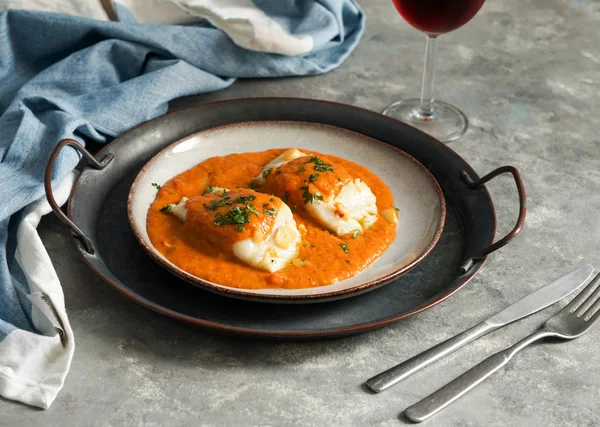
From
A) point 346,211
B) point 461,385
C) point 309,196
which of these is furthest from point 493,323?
point 309,196

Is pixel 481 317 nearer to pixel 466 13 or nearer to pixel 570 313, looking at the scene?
pixel 570 313

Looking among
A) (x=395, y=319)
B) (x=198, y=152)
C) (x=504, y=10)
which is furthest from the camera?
(x=504, y=10)

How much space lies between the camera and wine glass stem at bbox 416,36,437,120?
102 inches

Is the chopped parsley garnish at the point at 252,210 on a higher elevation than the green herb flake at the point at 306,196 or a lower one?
higher

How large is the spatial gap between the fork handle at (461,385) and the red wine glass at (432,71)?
1.06 meters

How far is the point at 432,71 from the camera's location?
Result: 2627mm

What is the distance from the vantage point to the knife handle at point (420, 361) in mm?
1644

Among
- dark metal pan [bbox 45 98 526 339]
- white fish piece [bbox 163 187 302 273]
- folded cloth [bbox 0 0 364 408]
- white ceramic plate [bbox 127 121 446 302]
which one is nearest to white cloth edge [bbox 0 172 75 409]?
folded cloth [bbox 0 0 364 408]

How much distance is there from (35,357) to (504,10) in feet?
8.92

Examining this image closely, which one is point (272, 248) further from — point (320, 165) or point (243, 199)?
point (320, 165)

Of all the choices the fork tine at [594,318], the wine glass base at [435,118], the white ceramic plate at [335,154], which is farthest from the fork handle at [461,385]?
the wine glass base at [435,118]

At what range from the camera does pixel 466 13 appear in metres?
2.36

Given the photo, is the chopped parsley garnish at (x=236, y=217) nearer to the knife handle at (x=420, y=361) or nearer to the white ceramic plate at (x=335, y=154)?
the white ceramic plate at (x=335, y=154)

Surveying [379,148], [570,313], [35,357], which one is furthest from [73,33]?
[570,313]
